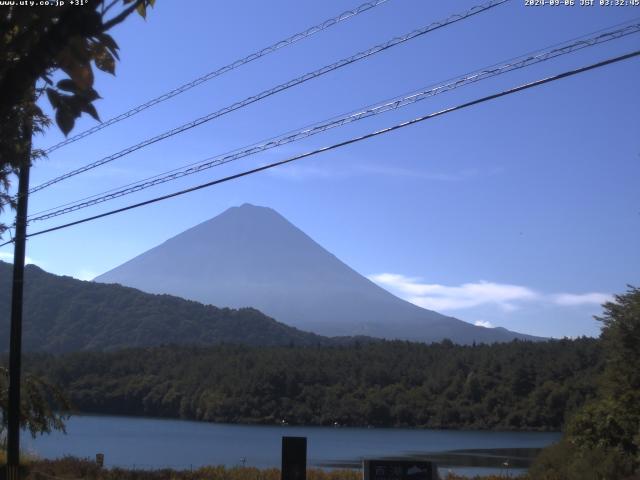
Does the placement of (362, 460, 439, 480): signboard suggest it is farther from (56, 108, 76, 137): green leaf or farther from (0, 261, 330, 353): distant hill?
(0, 261, 330, 353): distant hill

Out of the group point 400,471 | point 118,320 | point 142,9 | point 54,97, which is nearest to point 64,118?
point 54,97

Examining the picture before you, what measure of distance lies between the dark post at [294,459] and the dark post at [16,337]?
808 centimetres

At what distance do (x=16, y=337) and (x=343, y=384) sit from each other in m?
82.6

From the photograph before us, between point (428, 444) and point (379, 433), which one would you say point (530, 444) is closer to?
point (428, 444)

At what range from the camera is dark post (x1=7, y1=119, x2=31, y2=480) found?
679 inches

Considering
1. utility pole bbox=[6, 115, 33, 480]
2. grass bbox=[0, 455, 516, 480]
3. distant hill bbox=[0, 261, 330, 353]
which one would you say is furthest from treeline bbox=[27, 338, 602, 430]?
utility pole bbox=[6, 115, 33, 480]

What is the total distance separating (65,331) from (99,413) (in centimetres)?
4472

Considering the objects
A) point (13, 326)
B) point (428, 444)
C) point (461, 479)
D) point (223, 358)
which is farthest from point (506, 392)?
point (13, 326)

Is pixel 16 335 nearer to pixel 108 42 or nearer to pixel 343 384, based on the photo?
pixel 108 42

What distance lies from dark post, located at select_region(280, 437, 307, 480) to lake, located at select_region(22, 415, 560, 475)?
26.1 meters

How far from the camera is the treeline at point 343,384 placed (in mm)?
82688

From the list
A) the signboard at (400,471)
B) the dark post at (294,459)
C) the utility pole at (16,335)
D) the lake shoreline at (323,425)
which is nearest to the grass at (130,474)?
the utility pole at (16,335)

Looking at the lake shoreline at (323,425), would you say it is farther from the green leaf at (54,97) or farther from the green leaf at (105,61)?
the green leaf at (54,97)

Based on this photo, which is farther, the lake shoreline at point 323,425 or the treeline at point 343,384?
the treeline at point 343,384
